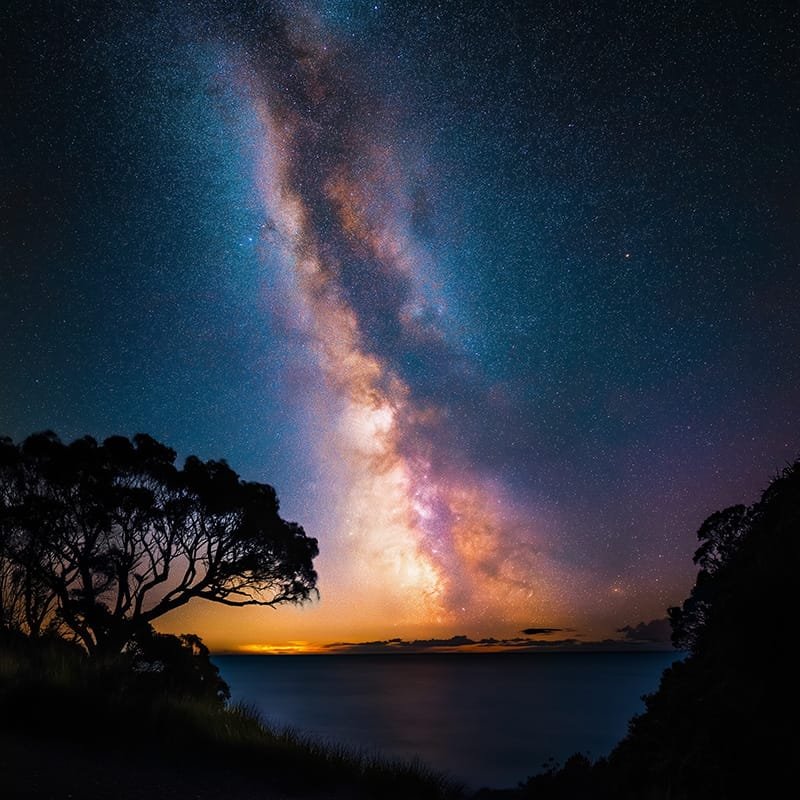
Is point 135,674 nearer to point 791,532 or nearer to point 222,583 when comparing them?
point 791,532

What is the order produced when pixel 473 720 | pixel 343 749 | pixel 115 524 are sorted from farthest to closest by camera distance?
pixel 473 720
pixel 115 524
pixel 343 749

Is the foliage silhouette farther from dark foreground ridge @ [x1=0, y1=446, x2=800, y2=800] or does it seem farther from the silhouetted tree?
the silhouetted tree

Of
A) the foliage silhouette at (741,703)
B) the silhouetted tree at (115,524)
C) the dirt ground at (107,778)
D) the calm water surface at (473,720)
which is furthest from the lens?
the calm water surface at (473,720)

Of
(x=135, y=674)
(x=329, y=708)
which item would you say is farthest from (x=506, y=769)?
(x=329, y=708)

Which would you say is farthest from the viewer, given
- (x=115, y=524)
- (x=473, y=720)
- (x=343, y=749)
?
(x=473, y=720)

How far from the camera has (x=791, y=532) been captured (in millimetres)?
8609

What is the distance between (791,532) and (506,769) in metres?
40.3

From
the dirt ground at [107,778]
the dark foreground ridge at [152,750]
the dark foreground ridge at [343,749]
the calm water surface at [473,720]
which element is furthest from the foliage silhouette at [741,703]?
the calm water surface at [473,720]

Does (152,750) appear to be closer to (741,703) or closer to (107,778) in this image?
(107,778)

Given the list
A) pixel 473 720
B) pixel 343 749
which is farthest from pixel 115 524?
pixel 473 720

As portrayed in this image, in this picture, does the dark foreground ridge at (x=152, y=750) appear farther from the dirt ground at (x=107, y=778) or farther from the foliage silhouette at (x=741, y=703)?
the foliage silhouette at (x=741, y=703)

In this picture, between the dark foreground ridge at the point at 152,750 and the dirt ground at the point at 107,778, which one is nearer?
the dirt ground at the point at 107,778

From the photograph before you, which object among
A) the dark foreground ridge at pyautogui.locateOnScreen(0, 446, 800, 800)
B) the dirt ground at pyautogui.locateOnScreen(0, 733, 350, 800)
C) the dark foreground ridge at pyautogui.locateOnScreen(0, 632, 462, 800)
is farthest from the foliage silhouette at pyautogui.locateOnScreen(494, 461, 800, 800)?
the dirt ground at pyautogui.locateOnScreen(0, 733, 350, 800)

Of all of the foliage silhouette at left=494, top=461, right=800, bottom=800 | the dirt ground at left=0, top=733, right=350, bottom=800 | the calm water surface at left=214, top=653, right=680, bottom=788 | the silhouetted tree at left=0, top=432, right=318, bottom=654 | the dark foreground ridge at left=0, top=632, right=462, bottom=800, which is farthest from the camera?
the calm water surface at left=214, top=653, right=680, bottom=788
